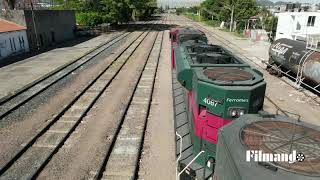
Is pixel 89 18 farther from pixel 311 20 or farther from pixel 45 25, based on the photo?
pixel 311 20

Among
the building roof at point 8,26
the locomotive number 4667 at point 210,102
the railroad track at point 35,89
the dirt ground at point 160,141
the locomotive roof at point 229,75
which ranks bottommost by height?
the dirt ground at point 160,141

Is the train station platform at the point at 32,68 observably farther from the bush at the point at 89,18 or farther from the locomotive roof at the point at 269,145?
the bush at the point at 89,18

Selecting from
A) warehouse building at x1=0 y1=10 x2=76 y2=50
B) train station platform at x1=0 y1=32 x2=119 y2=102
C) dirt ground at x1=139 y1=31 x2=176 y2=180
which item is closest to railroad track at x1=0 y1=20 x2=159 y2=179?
dirt ground at x1=139 y1=31 x2=176 y2=180

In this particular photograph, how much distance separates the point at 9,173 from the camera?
10.0m

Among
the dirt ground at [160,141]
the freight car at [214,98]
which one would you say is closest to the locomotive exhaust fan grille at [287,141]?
the freight car at [214,98]

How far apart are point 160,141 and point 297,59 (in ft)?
41.4

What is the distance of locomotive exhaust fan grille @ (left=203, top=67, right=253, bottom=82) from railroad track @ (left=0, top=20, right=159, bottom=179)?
22.0 feet

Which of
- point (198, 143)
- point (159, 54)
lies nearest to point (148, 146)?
point (198, 143)

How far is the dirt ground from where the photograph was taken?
10219mm

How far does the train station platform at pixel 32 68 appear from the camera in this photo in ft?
66.2

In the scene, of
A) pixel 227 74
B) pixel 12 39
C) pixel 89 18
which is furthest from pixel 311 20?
pixel 89 18

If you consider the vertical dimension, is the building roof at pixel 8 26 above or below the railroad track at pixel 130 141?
above

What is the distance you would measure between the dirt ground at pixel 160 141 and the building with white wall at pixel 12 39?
20045 millimetres

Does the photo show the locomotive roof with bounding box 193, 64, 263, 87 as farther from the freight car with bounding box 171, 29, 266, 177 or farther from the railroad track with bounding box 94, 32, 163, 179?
the railroad track with bounding box 94, 32, 163, 179
